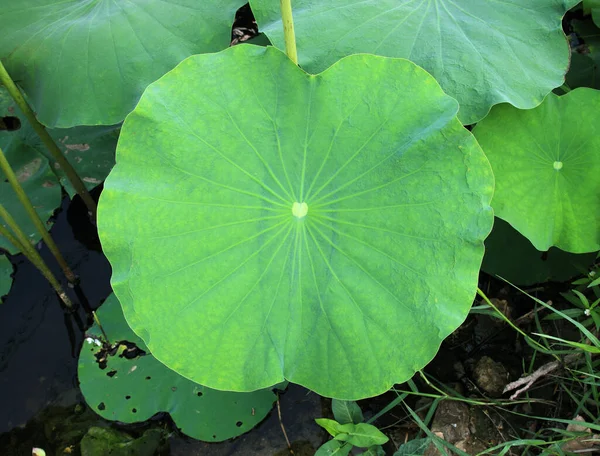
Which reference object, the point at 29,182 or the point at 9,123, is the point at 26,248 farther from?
the point at 9,123

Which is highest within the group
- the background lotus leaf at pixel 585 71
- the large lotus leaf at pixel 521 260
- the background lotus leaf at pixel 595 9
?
the background lotus leaf at pixel 595 9

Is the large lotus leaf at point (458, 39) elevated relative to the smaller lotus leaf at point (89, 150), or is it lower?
elevated

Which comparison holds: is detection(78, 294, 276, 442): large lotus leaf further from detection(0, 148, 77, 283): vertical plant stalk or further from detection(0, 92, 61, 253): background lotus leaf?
detection(0, 92, 61, 253): background lotus leaf

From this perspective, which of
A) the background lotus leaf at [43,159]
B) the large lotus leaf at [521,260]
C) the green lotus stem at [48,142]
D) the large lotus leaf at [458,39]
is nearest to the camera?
the large lotus leaf at [458,39]

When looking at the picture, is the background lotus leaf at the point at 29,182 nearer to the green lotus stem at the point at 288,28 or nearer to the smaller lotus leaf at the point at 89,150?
the smaller lotus leaf at the point at 89,150

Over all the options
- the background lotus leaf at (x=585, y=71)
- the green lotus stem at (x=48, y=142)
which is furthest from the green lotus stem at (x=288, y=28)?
the background lotus leaf at (x=585, y=71)

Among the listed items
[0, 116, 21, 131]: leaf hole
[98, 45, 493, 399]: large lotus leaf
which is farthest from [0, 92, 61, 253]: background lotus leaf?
[98, 45, 493, 399]: large lotus leaf
